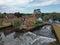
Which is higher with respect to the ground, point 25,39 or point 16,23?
point 16,23

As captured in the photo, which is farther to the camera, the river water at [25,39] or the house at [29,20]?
the house at [29,20]

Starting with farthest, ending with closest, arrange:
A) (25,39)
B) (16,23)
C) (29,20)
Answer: (29,20)
(16,23)
(25,39)

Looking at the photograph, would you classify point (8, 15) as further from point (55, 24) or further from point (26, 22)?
point (55, 24)

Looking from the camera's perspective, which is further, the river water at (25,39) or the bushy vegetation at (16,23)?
the bushy vegetation at (16,23)

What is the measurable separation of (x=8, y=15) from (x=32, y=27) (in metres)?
2.24

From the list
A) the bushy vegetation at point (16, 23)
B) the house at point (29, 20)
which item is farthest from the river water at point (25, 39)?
the house at point (29, 20)

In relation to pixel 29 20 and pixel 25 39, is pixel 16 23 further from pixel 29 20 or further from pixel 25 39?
pixel 25 39

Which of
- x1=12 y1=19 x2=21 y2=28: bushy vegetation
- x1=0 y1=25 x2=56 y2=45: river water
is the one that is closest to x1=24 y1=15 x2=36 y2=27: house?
x1=12 y1=19 x2=21 y2=28: bushy vegetation

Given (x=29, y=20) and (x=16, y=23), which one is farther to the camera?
(x=29, y=20)

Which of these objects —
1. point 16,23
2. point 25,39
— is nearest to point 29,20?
point 16,23

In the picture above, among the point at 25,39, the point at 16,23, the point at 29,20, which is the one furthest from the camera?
the point at 29,20

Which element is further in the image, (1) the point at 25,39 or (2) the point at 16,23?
(2) the point at 16,23

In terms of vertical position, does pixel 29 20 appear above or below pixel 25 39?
above

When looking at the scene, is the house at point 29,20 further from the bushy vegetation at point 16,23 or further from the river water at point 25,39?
the river water at point 25,39
